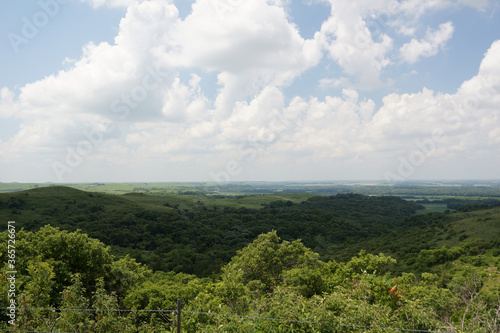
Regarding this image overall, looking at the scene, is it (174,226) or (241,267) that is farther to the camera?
(174,226)

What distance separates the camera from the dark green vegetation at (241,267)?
425 inches

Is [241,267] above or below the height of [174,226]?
above

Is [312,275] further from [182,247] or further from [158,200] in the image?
[158,200]

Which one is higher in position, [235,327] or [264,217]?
[235,327]

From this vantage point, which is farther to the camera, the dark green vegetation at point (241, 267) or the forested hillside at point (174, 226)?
the forested hillside at point (174, 226)

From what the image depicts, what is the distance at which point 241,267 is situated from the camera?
25453 millimetres

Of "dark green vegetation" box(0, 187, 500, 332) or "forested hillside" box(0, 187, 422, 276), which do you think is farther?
"forested hillside" box(0, 187, 422, 276)

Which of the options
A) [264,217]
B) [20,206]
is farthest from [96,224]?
[264,217]

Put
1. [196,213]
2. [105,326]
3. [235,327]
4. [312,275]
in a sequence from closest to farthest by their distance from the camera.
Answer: [235,327], [105,326], [312,275], [196,213]

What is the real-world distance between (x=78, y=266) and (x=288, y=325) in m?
19.6

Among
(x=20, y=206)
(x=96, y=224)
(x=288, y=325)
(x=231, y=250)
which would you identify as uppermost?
(x=288, y=325)

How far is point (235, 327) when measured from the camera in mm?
9547

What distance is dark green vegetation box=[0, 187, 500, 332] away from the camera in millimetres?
10805

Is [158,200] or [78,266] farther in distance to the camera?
[158,200]
